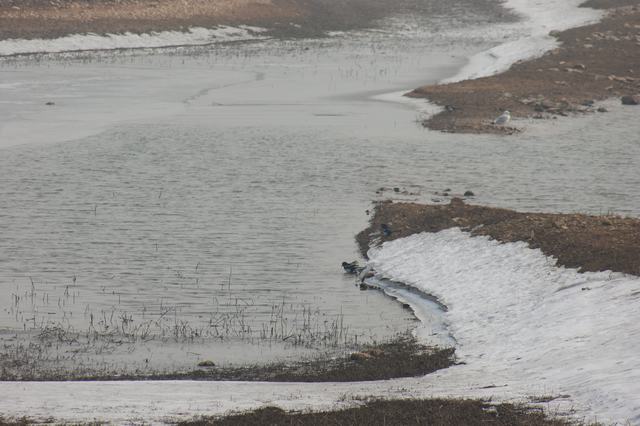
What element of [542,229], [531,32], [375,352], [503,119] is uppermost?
[531,32]

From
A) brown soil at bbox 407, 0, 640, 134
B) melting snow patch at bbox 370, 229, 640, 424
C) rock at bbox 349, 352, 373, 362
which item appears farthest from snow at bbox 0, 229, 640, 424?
brown soil at bbox 407, 0, 640, 134

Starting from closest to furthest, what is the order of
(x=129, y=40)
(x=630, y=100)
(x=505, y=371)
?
(x=505, y=371)
(x=630, y=100)
(x=129, y=40)

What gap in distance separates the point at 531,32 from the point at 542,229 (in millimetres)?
63213

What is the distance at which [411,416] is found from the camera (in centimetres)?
1167

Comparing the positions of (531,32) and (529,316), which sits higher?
(531,32)

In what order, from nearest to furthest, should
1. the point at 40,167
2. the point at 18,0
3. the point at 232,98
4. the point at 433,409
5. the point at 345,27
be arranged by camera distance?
1. the point at 433,409
2. the point at 40,167
3. the point at 232,98
4. the point at 18,0
5. the point at 345,27

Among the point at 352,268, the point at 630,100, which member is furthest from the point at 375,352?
the point at 630,100

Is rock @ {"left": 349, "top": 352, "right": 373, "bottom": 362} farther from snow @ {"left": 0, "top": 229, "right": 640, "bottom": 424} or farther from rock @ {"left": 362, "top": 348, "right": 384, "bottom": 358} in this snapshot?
snow @ {"left": 0, "top": 229, "right": 640, "bottom": 424}

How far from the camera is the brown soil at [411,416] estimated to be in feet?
37.3

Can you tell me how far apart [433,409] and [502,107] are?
99.4ft

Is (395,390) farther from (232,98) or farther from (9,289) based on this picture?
(232,98)

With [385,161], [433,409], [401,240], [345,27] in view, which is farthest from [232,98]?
[345,27]

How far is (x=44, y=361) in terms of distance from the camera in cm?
1525

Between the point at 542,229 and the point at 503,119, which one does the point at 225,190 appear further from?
the point at 503,119
